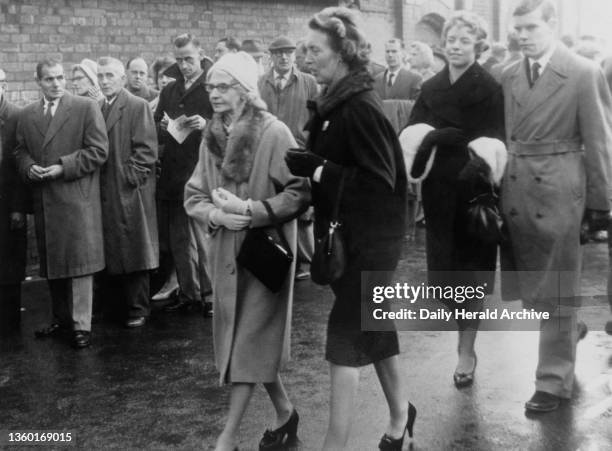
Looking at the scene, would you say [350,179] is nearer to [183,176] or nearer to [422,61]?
[183,176]

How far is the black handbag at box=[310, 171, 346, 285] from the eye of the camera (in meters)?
4.00

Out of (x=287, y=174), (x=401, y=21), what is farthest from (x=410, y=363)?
(x=401, y=21)

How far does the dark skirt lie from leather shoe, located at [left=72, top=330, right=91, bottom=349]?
2971mm

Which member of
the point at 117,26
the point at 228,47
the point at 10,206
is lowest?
the point at 10,206

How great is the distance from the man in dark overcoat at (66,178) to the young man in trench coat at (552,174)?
3.19m

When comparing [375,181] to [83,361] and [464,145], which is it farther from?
[83,361]

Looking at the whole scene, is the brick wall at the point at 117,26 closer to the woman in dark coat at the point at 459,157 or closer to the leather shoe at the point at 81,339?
the leather shoe at the point at 81,339

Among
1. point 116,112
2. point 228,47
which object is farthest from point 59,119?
point 228,47

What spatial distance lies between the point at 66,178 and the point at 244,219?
2.74 meters

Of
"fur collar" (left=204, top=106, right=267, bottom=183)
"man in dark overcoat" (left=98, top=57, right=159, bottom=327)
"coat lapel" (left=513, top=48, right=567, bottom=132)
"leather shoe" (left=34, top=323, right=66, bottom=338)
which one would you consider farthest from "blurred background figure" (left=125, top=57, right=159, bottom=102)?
"coat lapel" (left=513, top=48, right=567, bottom=132)

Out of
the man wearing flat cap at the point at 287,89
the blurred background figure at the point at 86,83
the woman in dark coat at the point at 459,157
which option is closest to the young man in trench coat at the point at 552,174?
the woman in dark coat at the point at 459,157

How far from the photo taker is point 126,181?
7027 mm

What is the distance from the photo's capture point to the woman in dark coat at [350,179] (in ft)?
13.2

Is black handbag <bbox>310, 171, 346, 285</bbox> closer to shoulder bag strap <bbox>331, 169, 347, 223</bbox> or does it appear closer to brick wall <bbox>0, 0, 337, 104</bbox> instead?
shoulder bag strap <bbox>331, 169, 347, 223</bbox>
